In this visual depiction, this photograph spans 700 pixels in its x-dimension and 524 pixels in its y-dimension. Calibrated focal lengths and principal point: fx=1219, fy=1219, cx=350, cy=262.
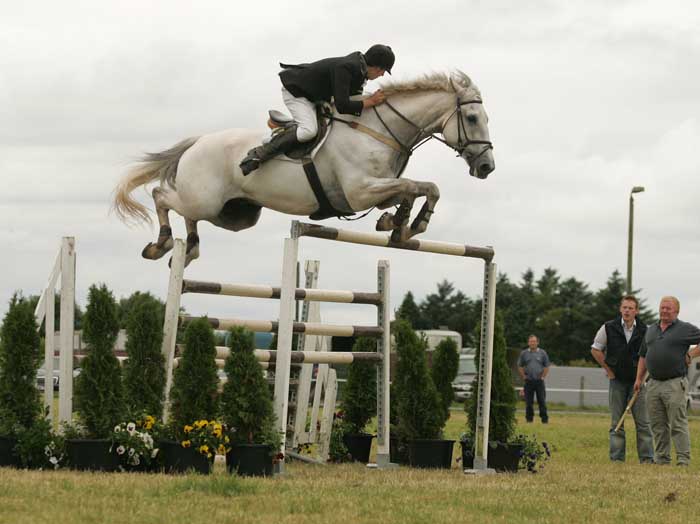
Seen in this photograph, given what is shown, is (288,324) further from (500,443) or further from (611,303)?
(611,303)

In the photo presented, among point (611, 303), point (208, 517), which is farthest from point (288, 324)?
point (611, 303)

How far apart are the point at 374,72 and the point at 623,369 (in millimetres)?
4783

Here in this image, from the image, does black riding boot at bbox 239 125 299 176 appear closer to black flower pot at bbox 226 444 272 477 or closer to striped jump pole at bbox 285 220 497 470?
striped jump pole at bbox 285 220 497 470

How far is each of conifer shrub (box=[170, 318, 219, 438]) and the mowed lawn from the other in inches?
22.0

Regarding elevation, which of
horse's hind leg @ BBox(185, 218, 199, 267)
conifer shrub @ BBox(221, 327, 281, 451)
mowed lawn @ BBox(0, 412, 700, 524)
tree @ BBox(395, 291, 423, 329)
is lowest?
mowed lawn @ BBox(0, 412, 700, 524)

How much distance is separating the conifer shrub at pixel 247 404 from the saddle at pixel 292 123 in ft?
4.69

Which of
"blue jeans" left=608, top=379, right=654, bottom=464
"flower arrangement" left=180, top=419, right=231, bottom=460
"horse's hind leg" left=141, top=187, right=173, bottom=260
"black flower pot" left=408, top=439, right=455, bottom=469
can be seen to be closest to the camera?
"flower arrangement" left=180, top=419, right=231, bottom=460

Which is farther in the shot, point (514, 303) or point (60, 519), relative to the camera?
point (514, 303)

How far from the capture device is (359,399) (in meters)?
10.6

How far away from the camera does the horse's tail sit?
9.49 m

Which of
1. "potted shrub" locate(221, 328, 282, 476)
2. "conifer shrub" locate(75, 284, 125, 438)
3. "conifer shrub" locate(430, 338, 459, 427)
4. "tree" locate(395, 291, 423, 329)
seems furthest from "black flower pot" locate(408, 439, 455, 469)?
"tree" locate(395, 291, 423, 329)

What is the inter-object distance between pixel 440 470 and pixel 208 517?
3.78 metres

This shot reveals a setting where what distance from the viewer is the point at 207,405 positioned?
8125mm

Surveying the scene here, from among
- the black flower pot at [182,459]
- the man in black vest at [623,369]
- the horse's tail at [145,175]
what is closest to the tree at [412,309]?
the man in black vest at [623,369]
